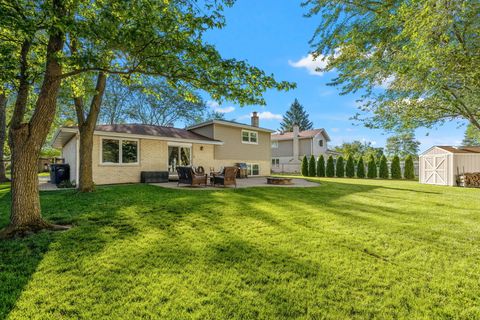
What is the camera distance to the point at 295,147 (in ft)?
102

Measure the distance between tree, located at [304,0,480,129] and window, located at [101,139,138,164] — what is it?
10393 mm

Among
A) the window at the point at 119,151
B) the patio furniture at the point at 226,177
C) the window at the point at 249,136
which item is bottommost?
the patio furniture at the point at 226,177

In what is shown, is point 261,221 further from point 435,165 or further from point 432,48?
point 435,165

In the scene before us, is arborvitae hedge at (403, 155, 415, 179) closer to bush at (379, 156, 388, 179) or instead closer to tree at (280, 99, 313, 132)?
bush at (379, 156, 388, 179)

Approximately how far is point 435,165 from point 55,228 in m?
20.2

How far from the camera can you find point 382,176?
21.3 m

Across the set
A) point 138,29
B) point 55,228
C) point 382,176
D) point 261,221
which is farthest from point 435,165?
point 55,228

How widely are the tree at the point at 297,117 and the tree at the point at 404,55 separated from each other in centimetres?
4147

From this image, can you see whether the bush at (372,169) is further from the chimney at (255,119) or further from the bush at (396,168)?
the chimney at (255,119)

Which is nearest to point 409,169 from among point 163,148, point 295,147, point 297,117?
point 295,147

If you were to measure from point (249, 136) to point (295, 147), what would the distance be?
13698 mm

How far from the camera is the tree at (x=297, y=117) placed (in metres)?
53.5

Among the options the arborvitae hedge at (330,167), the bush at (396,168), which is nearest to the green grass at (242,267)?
the bush at (396,168)

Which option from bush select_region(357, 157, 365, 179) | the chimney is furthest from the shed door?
the chimney
